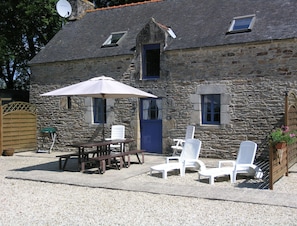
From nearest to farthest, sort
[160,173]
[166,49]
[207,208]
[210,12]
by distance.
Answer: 1. [207,208]
2. [160,173]
3. [166,49]
4. [210,12]

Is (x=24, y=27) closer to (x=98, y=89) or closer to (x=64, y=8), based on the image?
(x=64, y=8)

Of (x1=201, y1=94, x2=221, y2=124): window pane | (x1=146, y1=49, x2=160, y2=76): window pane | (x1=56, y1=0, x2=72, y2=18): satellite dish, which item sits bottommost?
(x1=201, y1=94, x2=221, y2=124): window pane

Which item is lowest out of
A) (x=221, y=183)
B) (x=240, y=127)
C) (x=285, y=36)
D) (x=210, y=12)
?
(x=221, y=183)

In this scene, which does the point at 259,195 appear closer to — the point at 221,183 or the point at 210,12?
the point at 221,183

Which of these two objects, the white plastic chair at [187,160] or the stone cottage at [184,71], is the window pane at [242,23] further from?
the white plastic chair at [187,160]

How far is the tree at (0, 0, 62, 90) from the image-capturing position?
1909 cm

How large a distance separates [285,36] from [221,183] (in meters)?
4.99

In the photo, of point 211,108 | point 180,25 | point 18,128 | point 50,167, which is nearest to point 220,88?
point 211,108

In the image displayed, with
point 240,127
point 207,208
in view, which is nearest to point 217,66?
point 240,127

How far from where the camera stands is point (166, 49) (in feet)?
39.7

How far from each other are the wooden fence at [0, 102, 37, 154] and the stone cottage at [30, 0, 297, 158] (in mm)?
399

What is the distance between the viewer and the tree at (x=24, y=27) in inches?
752

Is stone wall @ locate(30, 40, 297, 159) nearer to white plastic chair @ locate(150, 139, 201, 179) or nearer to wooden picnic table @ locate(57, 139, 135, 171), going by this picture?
wooden picnic table @ locate(57, 139, 135, 171)

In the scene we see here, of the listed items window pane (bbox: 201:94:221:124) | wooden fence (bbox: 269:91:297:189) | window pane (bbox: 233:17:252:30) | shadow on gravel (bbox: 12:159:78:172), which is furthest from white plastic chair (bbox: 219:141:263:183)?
window pane (bbox: 233:17:252:30)
